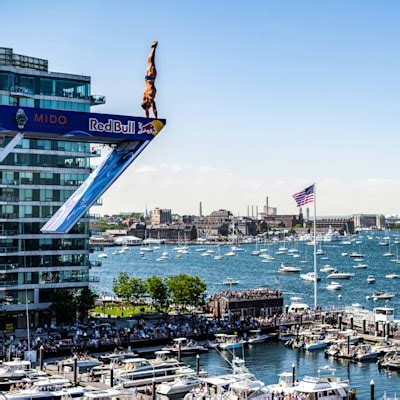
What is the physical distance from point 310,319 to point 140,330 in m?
21.0

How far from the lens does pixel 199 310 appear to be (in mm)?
99312

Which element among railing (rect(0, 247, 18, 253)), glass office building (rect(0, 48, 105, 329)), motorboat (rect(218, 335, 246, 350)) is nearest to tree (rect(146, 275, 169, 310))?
glass office building (rect(0, 48, 105, 329))

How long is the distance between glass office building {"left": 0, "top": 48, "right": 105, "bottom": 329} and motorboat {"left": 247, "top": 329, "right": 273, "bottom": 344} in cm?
1690

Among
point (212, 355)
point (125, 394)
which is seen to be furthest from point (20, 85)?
point (125, 394)

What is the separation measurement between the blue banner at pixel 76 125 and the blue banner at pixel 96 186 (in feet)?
2.00

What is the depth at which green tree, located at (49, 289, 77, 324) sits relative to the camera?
78312 mm

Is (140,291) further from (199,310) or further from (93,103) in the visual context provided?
(93,103)

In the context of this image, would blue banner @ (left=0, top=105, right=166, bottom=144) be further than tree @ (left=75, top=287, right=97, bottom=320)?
No

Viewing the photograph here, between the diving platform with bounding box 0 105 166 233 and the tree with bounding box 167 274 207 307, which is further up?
the diving platform with bounding box 0 105 166 233

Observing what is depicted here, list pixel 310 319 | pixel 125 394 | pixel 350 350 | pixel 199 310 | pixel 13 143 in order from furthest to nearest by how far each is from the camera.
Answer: pixel 199 310 < pixel 310 319 < pixel 350 350 < pixel 125 394 < pixel 13 143

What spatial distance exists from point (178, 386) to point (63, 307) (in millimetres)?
22659

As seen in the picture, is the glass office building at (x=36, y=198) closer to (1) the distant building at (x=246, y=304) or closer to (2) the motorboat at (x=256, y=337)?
(1) the distant building at (x=246, y=304)

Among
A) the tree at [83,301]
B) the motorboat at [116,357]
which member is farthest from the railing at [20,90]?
the motorboat at [116,357]

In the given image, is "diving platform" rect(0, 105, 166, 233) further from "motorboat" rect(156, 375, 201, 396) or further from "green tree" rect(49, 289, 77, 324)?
"green tree" rect(49, 289, 77, 324)
